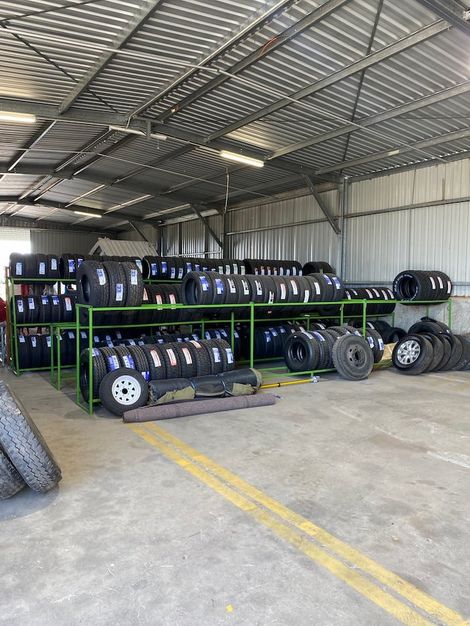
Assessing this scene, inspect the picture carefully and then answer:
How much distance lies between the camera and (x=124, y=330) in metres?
9.38

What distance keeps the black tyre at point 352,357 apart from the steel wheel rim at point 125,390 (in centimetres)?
365

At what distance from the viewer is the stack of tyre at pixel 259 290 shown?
24.8 feet

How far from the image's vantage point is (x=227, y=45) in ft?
21.6

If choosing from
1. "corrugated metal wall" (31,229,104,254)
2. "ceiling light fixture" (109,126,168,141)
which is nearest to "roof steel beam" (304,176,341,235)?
"ceiling light fixture" (109,126,168,141)

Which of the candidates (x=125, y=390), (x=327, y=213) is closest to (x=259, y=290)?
(x=125, y=390)

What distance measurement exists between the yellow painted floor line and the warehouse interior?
0.05 feet

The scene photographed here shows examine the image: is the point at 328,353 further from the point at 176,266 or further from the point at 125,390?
the point at 176,266

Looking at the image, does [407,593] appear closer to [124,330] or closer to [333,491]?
[333,491]

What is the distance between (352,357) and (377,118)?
4.73 metres

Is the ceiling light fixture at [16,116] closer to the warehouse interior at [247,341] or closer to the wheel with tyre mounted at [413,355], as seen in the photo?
the warehouse interior at [247,341]

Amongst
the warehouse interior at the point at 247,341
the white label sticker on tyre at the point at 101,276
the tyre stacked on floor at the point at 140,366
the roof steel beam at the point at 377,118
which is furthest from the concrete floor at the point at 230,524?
the roof steel beam at the point at 377,118

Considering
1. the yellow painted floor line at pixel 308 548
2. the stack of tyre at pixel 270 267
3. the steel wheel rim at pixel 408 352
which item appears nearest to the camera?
the yellow painted floor line at pixel 308 548

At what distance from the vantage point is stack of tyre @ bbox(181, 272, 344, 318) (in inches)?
297

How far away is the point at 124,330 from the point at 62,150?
19.5 ft
